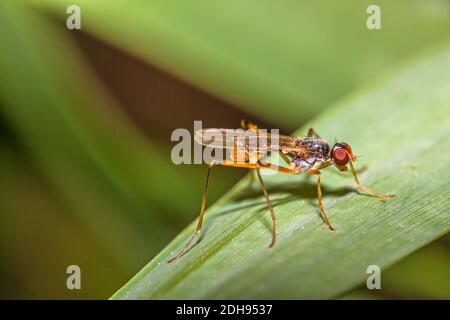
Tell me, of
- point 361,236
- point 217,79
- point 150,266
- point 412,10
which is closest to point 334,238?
point 361,236

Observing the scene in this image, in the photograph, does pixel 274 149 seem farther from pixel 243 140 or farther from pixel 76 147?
pixel 76 147

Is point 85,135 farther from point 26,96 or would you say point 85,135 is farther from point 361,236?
point 361,236

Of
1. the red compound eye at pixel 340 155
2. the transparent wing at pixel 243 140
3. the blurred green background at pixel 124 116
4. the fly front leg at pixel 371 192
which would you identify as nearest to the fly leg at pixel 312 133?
the transparent wing at pixel 243 140

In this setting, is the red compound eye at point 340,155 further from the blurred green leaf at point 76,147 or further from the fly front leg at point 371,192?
the blurred green leaf at point 76,147

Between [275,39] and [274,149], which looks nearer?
[274,149]

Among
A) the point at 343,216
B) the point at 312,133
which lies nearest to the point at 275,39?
the point at 312,133

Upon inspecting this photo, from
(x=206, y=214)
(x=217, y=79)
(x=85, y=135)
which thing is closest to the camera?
(x=206, y=214)

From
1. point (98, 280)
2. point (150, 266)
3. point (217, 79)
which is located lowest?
point (150, 266)
